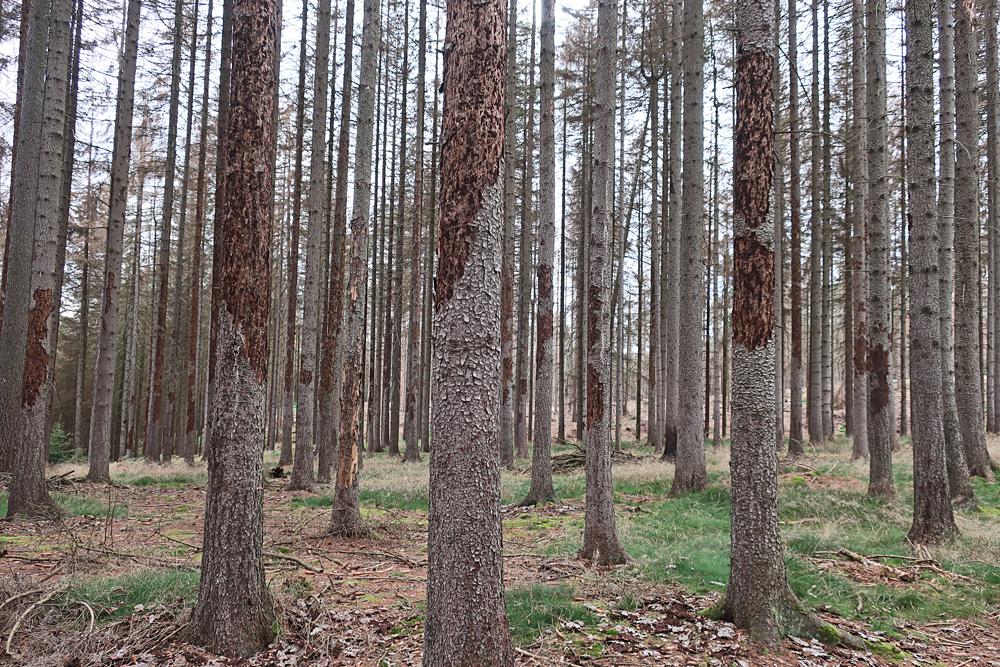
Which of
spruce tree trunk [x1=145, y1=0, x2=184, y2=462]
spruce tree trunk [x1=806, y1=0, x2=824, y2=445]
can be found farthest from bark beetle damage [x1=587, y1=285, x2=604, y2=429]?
spruce tree trunk [x1=145, y1=0, x2=184, y2=462]

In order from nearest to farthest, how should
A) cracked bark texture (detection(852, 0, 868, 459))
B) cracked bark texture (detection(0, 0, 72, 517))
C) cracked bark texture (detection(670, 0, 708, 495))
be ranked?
cracked bark texture (detection(0, 0, 72, 517))
cracked bark texture (detection(670, 0, 708, 495))
cracked bark texture (detection(852, 0, 868, 459))

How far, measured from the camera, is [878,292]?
9.34 m

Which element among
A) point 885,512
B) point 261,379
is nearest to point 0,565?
point 261,379

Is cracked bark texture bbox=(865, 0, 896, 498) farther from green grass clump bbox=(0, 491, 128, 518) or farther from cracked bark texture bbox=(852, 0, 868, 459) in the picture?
green grass clump bbox=(0, 491, 128, 518)

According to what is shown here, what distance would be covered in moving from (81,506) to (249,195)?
26.9 ft

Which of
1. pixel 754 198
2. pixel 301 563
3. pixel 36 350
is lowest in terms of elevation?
pixel 301 563

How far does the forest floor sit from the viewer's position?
4293 millimetres

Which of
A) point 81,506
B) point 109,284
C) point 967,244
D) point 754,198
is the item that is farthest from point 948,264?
point 109,284

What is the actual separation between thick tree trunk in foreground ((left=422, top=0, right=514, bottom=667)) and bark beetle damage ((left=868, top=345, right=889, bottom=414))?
8189 mm

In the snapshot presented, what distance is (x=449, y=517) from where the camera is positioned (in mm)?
3314

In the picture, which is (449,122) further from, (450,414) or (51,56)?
(51,56)

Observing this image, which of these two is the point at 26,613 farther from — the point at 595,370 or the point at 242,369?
the point at 595,370

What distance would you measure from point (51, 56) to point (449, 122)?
28.5ft

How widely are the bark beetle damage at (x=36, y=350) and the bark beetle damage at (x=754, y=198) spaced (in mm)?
9074
